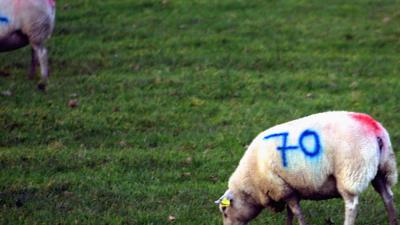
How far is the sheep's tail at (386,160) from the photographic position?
660 cm

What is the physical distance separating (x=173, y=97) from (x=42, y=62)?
193cm

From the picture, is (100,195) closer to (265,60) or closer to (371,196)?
(371,196)

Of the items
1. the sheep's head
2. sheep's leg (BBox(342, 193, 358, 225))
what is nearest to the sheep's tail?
sheep's leg (BBox(342, 193, 358, 225))

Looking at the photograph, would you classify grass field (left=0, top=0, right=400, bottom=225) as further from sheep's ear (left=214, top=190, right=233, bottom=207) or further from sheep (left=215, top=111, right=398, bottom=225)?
sheep (left=215, top=111, right=398, bottom=225)

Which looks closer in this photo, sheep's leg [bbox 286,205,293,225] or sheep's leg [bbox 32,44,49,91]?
sheep's leg [bbox 286,205,293,225]

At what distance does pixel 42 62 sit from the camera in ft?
38.0

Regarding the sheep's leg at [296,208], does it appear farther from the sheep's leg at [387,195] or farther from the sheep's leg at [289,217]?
the sheep's leg at [387,195]

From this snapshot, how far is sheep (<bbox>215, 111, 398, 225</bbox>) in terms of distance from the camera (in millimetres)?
6426

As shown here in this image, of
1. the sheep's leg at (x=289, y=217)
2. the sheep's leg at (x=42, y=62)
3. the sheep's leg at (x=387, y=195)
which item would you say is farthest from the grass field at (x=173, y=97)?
the sheep's leg at (x=387, y=195)

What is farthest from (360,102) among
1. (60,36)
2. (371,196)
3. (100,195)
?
(60,36)

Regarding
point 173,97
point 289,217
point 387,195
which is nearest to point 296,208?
point 289,217

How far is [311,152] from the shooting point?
6.57m

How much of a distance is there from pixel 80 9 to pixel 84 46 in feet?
6.71

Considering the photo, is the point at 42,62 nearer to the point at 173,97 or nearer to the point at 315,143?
the point at 173,97
